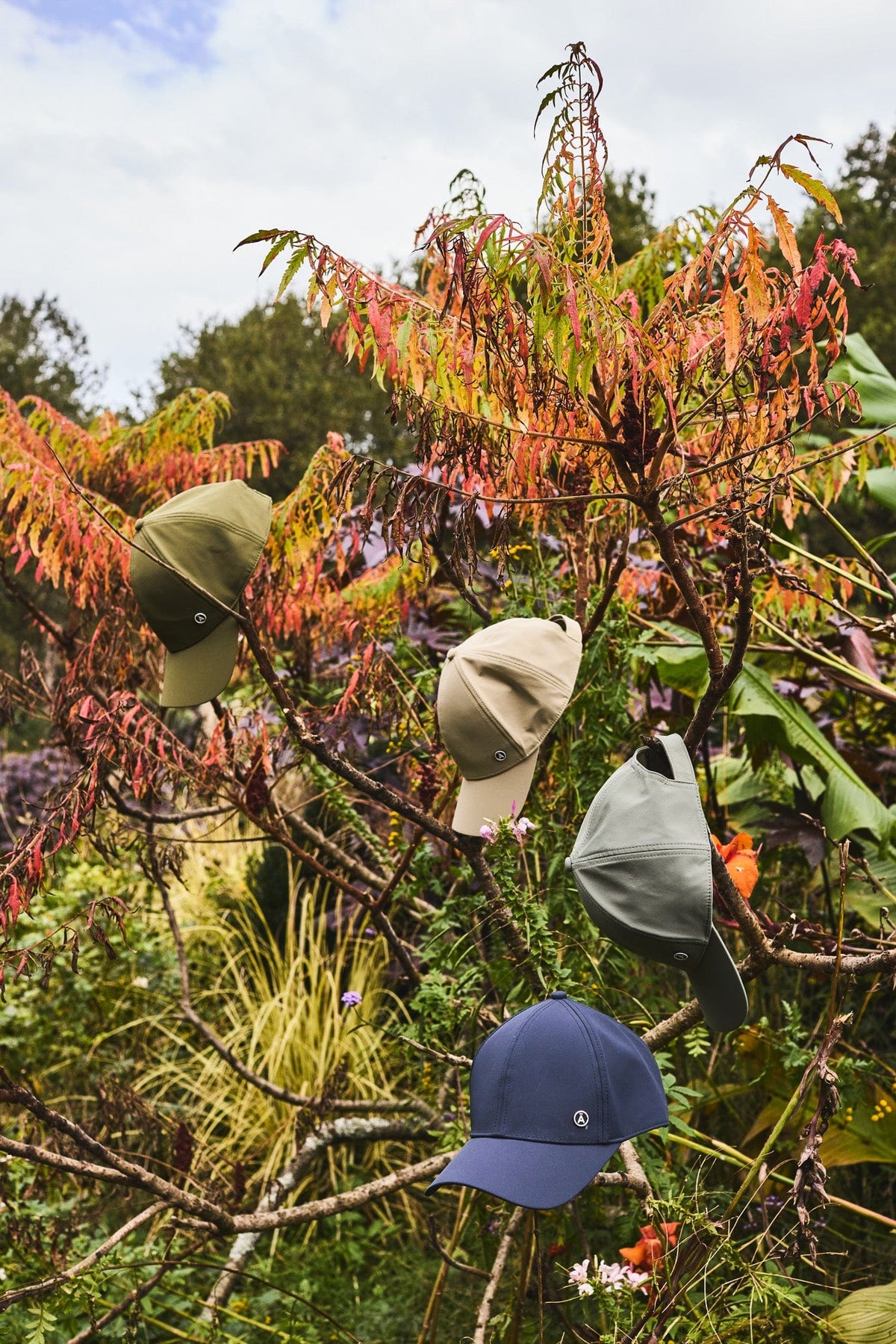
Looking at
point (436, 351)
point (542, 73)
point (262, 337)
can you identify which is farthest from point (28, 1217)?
point (262, 337)

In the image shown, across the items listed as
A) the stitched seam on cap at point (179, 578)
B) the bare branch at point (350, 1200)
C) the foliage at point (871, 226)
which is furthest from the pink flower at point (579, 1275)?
the foliage at point (871, 226)

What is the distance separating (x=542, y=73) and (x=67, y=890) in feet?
19.2

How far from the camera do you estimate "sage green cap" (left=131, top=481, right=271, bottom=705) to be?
88.1 inches

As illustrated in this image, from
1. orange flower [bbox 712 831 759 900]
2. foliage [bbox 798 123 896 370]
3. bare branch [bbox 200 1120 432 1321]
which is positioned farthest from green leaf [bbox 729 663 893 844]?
foliage [bbox 798 123 896 370]

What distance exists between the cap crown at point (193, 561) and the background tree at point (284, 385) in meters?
13.4

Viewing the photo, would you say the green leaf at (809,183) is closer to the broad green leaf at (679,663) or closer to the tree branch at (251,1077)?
the broad green leaf at (679,663)

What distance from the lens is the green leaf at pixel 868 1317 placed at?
2.26 metres

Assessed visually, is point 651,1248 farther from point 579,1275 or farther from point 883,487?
point 883,487

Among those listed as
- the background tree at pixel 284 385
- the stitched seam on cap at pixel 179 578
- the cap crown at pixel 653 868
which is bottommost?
the cap crown at pixel 653 868

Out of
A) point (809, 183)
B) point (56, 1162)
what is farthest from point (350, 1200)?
point (809, 183)

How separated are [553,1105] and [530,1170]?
112 mm

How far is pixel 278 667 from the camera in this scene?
3770 mm

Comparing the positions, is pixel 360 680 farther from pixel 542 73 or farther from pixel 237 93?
pixel 237 93

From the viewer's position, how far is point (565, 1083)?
69.5 inches
